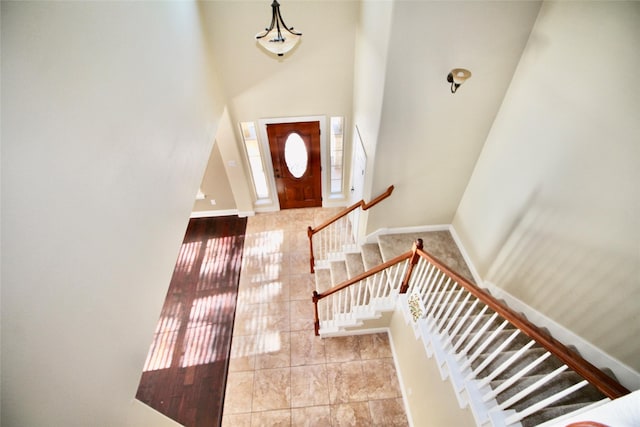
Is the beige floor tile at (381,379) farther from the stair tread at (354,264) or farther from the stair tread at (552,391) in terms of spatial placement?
the stair tread at (552,391)

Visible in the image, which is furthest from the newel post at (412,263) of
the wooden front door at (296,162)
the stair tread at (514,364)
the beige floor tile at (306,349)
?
the wooden front door at (296,162)

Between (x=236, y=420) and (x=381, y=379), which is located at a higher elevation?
(x=381, y=379)

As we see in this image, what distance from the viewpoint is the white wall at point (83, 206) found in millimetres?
1261

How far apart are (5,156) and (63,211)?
364 mm

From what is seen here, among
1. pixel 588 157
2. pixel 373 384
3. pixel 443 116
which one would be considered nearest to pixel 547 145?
pixel 588 157

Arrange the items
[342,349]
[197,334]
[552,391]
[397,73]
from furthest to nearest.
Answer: [197,334] → [342,349] → [397,73] → [552,391]

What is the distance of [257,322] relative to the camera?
4449 mm

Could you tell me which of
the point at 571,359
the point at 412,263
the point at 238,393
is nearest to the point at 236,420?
the point at 238,393

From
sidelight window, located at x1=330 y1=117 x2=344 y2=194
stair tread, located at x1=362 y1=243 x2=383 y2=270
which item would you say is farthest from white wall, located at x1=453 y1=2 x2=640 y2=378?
sidelight window, located at x1=330 y1=117 x2=344 y2=194

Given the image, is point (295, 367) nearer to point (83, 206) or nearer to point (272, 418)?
point (272, 418)

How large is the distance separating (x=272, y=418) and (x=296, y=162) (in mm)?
4033

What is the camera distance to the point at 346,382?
12.4 ft

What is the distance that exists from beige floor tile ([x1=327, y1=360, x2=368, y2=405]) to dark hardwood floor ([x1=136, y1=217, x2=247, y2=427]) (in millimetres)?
1420

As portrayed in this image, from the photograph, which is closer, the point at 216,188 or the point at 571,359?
the point at 571,359
